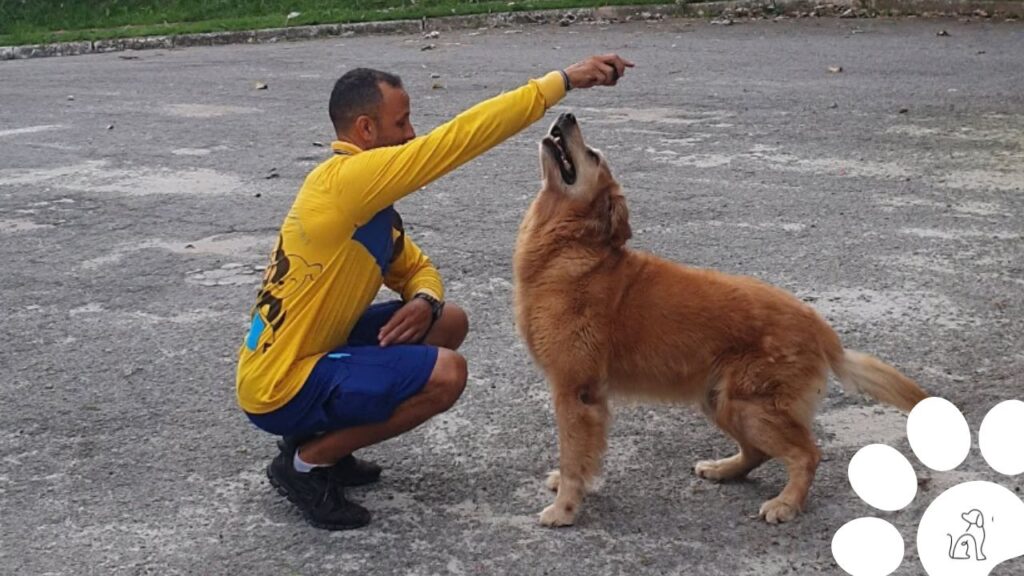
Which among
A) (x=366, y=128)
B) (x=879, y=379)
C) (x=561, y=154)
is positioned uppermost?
(x=366, y=128)

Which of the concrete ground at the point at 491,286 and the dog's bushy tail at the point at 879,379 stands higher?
the dog's bushy tail at the point at 879,379

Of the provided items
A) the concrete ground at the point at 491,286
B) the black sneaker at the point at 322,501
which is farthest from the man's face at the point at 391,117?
the concrete ground at the point at 491,286

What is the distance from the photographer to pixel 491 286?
6.32m

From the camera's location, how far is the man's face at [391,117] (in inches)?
159

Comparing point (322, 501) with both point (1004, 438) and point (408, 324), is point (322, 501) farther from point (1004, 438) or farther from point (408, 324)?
point (1004, 438)

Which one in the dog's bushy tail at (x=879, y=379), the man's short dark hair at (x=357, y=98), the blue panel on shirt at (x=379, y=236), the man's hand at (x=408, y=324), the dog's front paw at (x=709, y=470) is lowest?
the dog's front paw at (x=709, y=470)

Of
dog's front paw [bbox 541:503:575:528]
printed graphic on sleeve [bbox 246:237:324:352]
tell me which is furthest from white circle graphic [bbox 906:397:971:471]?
printed graphic on sleeve [bbox 246:237:324:352]

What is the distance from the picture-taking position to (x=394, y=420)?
400cm

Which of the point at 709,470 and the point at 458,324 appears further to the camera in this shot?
the point at 458,324

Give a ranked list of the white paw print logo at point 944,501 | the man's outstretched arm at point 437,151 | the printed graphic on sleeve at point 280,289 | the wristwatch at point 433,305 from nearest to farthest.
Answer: the white paw print logo at point 944,501
the man's outstretched arm at point 437,151
the printed graphic on sleeve at point 280,289
the wristwatch at point 433,305

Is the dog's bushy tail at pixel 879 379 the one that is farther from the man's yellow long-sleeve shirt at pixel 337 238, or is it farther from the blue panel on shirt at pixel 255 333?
the blue panel on shirt at pixel 255 333

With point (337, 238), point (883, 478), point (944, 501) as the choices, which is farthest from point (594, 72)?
point (944, 501)

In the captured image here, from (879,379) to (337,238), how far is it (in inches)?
72.3

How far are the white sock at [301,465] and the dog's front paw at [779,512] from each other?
1.45 m
